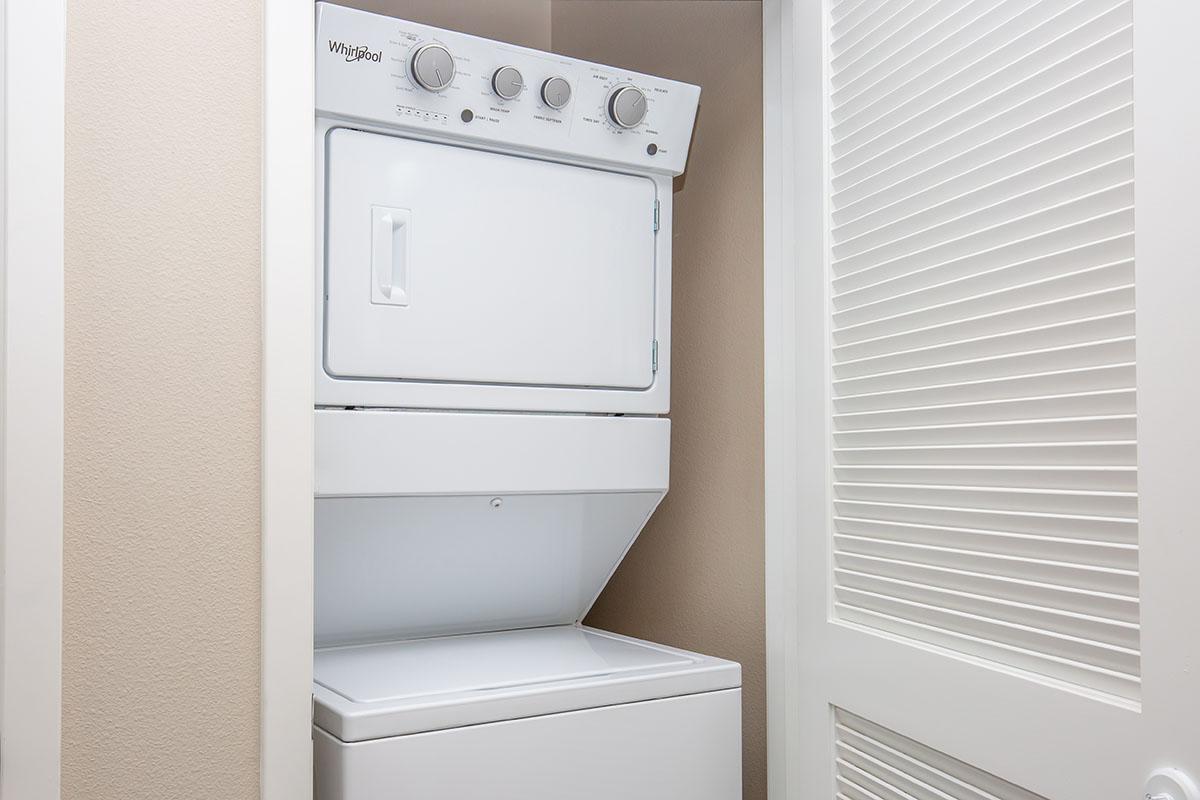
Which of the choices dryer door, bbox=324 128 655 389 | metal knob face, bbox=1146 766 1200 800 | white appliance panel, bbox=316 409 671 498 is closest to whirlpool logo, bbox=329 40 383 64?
dryer door, bbox=324 128 655 389

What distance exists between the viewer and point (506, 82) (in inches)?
62.3

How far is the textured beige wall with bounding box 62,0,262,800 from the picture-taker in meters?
1.12

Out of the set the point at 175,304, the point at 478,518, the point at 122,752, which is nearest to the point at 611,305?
the point at 478,518

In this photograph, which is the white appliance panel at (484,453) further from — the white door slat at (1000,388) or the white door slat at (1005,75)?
the white door slat at (1005,75)

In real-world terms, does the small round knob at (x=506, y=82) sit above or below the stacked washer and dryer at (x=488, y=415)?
above

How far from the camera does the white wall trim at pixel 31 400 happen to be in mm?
1069

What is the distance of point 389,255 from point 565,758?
0.80m

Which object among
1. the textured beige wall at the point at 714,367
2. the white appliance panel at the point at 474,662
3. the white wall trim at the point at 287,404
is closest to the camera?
the white wall trim at the point at 287,404

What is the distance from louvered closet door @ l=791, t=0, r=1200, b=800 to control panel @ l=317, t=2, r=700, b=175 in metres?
0.28

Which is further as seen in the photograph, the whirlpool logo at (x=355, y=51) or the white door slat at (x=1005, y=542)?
the whirlpool logo at (x=355, y=51)

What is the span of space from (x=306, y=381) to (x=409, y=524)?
1.49ft

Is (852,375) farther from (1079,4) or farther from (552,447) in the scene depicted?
(1079,4)

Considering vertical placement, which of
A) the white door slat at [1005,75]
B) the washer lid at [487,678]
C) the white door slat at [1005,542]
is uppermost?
the white door slat at [1005,75]

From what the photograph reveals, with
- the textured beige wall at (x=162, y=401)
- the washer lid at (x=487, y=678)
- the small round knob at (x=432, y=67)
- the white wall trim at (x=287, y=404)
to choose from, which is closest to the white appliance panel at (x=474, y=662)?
the washer lid at (x=487, y=678)
